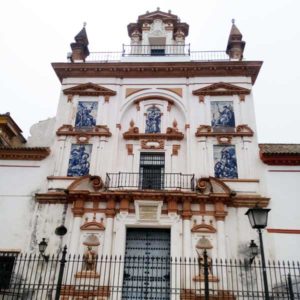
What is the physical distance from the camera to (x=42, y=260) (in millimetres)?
14688

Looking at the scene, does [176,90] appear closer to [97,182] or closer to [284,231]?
[97,182]

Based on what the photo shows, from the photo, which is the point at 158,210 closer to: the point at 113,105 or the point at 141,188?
the point at 141,188

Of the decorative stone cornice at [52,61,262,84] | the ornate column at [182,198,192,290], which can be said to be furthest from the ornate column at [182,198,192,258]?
the decorative stone cornice at [52,61,262,84]

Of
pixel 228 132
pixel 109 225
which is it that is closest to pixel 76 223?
pixel 109 225

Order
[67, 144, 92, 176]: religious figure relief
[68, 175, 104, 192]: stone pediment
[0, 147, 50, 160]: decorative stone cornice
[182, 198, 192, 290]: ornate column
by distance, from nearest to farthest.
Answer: [182, 198, 192, 290]: ornate column → [68, 175, 104, 192]: stone pediment → [67, 144, 92, 176]: religious figure relief → [0, 147, 50, 160]: decorative stone cornice

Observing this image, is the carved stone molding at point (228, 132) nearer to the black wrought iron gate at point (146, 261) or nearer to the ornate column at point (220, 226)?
the ornate column at point (220, 226)

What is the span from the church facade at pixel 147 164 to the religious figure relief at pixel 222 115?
5 cm

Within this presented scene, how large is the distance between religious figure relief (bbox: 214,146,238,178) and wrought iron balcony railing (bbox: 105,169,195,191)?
1.37m

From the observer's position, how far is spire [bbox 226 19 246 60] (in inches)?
784

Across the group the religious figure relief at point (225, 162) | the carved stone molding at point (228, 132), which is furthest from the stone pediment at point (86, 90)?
the religious figure relief at point (225, 162)

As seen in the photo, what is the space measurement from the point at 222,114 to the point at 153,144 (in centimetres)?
371

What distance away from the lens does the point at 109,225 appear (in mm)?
15242

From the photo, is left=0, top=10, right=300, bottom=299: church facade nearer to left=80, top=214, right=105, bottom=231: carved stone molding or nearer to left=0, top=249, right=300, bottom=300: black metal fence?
left=80, top=214, right=105, bottom=231: carved stone molding

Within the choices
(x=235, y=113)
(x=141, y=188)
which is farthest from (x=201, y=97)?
(x=141, y=188)
